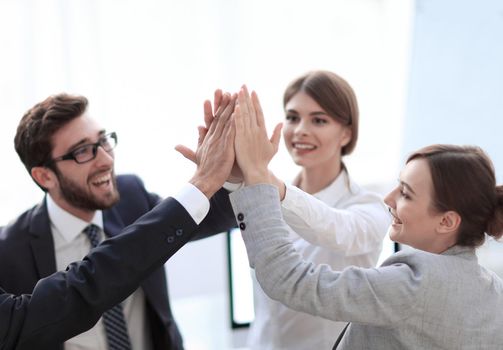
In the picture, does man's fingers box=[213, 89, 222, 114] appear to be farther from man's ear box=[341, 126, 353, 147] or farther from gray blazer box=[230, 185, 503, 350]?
man's ear box=[341, 126, 353, 147]

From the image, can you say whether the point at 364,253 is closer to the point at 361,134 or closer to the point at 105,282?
the point at 105,282

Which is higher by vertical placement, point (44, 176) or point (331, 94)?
point (331, 94)

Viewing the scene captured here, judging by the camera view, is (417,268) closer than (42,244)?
Yes

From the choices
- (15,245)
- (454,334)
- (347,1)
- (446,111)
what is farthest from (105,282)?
(347,1)

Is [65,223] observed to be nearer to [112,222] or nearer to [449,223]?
[112,222]

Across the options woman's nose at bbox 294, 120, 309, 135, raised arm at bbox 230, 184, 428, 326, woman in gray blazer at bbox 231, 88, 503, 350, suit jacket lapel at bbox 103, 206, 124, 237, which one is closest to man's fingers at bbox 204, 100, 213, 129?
woman in gray blazer at bbox 231, 88, 503, 350

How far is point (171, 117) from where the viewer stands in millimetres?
3330

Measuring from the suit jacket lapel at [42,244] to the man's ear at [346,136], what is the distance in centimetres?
105

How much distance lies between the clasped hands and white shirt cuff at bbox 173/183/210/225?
0.02 m

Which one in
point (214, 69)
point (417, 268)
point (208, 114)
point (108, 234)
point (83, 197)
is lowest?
point (108, 234)

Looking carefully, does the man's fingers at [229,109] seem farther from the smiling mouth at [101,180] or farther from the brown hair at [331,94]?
the smiling mouth at [101,180]

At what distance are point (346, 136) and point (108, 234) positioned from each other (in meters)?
0.90

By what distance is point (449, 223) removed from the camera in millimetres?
1332

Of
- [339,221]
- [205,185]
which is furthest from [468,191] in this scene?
[205,185]
